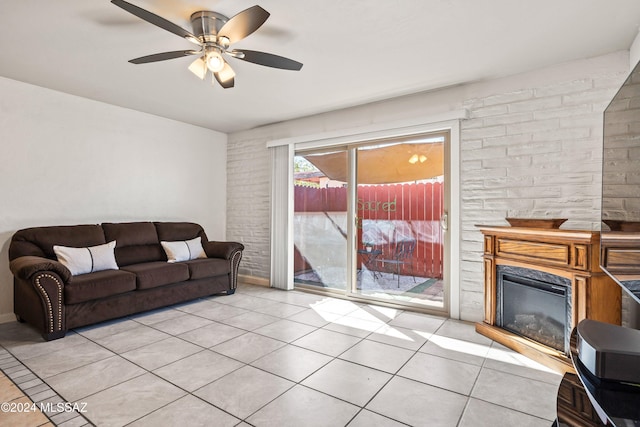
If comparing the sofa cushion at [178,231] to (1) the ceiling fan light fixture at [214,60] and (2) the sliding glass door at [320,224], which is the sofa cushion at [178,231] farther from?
(1) the ceiling fan light fixture at [214,60]

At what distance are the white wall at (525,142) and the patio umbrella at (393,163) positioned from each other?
1.13 feet

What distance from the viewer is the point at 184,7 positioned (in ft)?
6.86

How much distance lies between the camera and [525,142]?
2.97 metres

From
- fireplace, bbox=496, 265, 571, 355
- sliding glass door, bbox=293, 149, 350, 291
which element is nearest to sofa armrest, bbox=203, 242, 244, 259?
sliding glass door, bbox=293, 149, 350, 291

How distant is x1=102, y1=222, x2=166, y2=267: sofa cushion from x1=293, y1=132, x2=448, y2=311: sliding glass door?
187 centimetres

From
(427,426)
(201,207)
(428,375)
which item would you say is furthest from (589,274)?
(201,207)

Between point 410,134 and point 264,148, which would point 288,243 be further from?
point 410,134

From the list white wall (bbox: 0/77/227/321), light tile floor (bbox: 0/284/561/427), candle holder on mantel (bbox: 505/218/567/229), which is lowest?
light tile floor (bbox: 0/284/561/427)

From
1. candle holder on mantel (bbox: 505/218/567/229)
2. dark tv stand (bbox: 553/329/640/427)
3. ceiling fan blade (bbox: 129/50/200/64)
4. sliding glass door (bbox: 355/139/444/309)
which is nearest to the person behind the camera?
dark tv stand (bbox: 553/329/640/427)

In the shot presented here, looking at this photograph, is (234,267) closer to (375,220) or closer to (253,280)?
(253,280)

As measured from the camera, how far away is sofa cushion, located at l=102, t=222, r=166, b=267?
3838 millimetres

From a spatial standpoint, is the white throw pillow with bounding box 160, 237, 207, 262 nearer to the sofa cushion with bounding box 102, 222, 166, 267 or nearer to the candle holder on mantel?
the sofa cushion with bounding box 102, 222, 166, 267

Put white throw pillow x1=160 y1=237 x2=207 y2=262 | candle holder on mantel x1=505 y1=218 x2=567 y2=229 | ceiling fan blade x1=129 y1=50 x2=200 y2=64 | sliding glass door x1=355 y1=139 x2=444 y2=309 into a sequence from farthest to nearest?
white throw pillow x1=160 y1=237 x2=207 y2=262 < sliding glass door x1=355 y1=139 x2=444 y2=309 < candle holder on mantel x1=505 y1=218 x2=567 y2=229 < ceiling fan blade x1=129 y1=50 x2=200 y2=64

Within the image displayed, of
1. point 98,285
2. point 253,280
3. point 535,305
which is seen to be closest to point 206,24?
point 98,285
